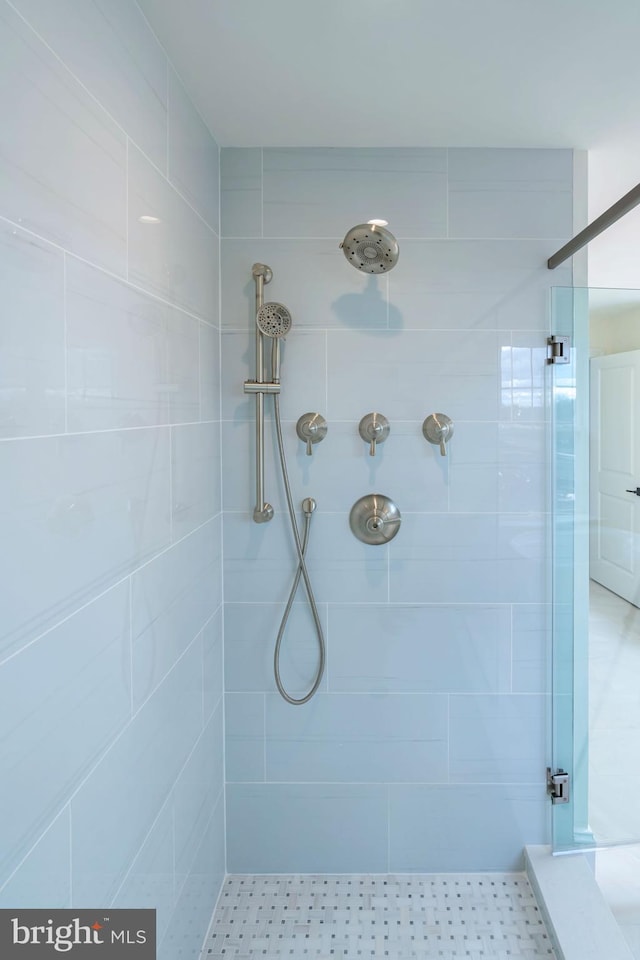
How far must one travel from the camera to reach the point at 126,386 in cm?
133

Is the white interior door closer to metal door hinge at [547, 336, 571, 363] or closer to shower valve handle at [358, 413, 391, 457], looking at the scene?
metal door hinge at [547, 336, 571, 363]

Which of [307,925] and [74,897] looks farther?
[307,925]

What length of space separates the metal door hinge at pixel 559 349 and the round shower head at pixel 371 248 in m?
0.59

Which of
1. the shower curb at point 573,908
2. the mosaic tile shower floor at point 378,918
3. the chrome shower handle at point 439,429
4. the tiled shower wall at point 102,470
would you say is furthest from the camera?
the chrome shower handle at point 439,429

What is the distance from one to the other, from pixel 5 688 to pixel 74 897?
1.54 ft

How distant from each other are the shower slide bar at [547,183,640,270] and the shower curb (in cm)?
190

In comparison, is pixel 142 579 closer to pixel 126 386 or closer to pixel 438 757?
pixel 126 386

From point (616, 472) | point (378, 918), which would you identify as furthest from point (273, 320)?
point (378, 918)

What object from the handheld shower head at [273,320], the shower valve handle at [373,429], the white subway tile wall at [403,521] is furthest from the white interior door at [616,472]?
the handheld shower head at [273,320]

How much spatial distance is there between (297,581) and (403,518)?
41 centimetres

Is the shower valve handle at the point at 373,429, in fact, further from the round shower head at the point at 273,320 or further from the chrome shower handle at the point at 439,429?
the round shower head at the point at 273,320

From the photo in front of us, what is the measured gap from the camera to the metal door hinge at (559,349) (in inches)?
79.7

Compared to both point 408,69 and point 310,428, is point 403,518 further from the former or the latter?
point 408,69

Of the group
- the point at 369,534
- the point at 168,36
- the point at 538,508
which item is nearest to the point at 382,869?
the point at 369,534
